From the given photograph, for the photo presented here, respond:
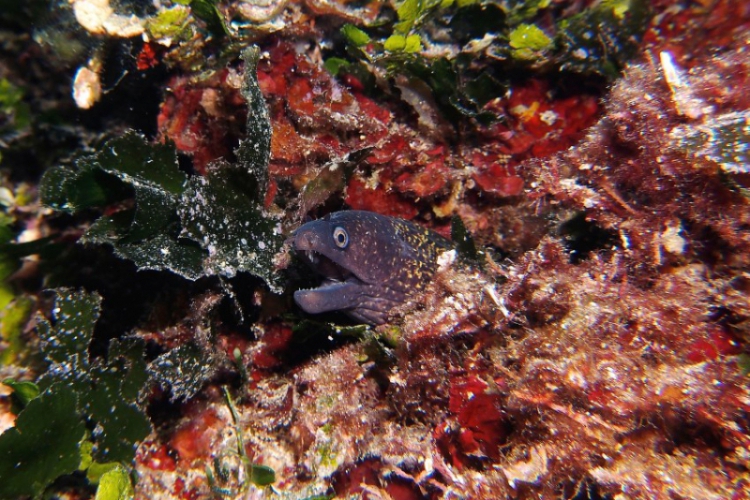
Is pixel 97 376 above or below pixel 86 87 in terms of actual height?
below

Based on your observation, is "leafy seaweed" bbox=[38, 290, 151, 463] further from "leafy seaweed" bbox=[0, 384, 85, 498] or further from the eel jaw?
the eel jaw

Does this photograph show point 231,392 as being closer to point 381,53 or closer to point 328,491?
point 328,491

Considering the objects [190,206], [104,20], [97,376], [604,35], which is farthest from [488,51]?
[97,376]

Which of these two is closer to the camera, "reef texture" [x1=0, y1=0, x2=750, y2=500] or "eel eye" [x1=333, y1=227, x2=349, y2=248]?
"reef texture" [x1=0, y1=0, x2=750, y2=500]

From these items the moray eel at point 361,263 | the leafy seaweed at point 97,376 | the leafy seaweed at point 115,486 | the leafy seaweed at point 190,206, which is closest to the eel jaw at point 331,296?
the moray eel at point 361,263

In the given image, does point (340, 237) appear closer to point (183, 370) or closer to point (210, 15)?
point (183, 370)

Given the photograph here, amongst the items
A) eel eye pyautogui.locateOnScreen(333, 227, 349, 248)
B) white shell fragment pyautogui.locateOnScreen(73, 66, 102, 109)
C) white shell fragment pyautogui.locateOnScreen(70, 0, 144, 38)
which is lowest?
eel eye pyautogui.locateOnScreen(333, 227, 349, 248)

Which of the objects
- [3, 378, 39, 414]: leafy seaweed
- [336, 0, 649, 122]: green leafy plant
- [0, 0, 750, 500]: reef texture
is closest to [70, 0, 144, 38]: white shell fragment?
[0, 0, 750, 500]: reef texture
